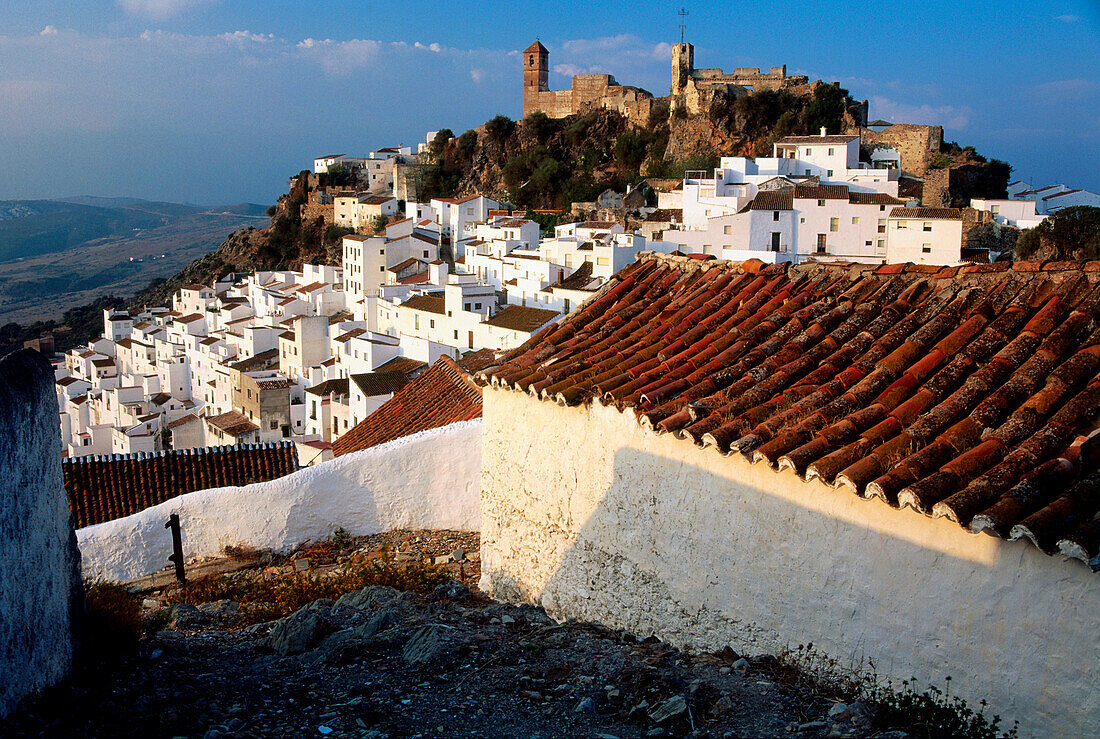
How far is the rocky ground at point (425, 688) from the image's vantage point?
13.6 feet

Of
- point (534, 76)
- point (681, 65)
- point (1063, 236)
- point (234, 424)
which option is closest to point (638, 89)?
point (681, 65)

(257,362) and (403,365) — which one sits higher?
(403,365)

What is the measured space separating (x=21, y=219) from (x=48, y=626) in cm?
19308

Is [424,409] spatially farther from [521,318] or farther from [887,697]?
[521,318]

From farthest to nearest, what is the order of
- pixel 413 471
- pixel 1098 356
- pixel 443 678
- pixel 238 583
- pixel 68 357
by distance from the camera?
pixel 68 357 < pixel 413 471 < pixel 238 583 < pixel 443 678 < pixel 1098 356

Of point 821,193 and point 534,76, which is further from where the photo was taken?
point 534,76

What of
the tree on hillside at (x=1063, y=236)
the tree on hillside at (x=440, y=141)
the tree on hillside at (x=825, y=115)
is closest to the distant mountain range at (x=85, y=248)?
the tree on hillside at (x=440, y=141)

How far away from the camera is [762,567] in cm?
488

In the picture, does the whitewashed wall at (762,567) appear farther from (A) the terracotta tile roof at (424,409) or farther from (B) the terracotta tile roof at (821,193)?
(B) the terracotta tile roof at (821,193)

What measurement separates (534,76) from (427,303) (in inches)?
1805

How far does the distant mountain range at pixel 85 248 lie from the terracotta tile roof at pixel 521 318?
62309 millimetres

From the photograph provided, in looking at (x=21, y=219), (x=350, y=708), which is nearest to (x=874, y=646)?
(x=350, y=708)

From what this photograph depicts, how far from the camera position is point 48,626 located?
439 cm

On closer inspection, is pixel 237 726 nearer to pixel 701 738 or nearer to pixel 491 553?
pixel 701 738
